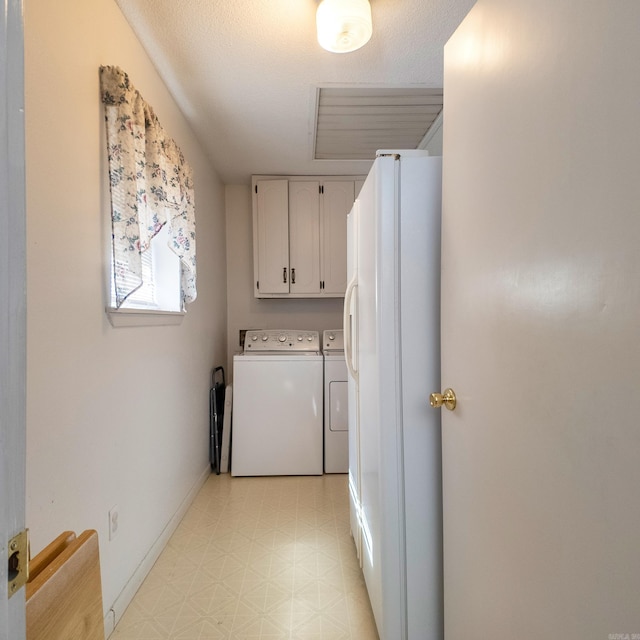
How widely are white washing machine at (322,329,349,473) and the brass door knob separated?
1948 mm

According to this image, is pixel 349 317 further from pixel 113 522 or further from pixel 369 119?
pixel 369 119

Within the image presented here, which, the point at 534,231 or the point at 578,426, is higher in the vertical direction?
the point at 534,231

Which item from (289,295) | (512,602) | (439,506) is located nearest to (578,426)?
(512,602)

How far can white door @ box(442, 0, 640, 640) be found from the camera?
1.77ft

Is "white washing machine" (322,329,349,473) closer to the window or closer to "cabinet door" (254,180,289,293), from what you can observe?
"cabinet door" (254,180,289,293)

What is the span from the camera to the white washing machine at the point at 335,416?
3.08 metres

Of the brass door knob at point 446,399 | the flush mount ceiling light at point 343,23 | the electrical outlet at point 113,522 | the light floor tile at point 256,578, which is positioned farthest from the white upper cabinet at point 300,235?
the brass door knob at point 446,399

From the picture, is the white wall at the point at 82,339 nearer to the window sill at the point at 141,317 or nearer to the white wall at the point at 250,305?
the window sill at the point at 141,317

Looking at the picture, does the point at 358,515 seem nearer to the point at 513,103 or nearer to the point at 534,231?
the point at 534,231

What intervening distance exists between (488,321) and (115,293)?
4.21ft

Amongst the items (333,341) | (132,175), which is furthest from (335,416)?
(132,175)

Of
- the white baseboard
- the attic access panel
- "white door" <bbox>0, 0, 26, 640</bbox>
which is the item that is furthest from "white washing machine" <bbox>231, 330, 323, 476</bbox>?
"white door" <bbox>0, 0, 26, 640</bbox>

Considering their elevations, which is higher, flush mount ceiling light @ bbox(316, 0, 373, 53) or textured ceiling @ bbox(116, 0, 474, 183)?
textured ceiling @ bbox(116, 0, 474, 183)

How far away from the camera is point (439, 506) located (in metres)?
1.26
